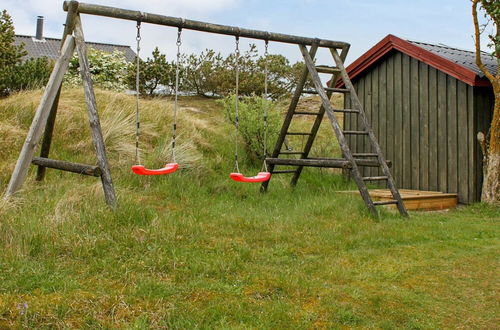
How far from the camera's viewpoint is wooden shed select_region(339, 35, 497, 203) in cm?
856

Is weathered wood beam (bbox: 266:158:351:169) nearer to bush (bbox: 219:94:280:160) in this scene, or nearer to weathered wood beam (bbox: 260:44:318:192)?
weathered wood beam (bbox: 260:44:318:192)

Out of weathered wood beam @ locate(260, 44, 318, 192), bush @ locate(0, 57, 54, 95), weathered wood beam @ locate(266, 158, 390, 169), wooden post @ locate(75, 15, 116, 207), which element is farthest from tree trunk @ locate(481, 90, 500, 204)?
bush @ locate(0, 57, 54, 95)

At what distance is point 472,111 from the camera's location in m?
8.45

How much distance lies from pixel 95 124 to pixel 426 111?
19.6 ft

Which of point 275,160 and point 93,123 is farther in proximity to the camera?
point 275,160

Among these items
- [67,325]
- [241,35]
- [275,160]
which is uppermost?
[241,35]

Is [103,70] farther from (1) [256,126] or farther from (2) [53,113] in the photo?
(2) [53,113]

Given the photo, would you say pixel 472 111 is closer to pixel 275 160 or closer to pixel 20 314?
pixel 275 160

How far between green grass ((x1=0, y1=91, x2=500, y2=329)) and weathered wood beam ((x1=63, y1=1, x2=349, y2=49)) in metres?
2.10

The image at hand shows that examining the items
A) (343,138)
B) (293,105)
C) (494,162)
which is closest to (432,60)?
(494,162)

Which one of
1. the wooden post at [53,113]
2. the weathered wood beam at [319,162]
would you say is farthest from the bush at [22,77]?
the weathered wood beam at [319,162]

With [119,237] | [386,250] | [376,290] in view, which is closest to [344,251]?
[386,250]

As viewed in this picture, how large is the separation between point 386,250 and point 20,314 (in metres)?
3.45

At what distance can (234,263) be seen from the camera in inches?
170
